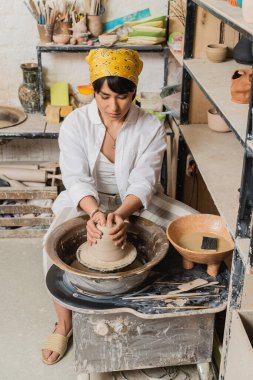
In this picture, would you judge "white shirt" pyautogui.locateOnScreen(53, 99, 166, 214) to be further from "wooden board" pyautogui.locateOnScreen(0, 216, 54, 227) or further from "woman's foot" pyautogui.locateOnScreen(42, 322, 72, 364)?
"wooden board" pyautogui.locateOnScreen(0, 216, 54, 227)

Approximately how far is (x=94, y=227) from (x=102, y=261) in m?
0.14

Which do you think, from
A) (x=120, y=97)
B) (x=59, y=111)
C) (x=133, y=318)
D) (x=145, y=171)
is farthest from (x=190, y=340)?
(x=59, y=111)

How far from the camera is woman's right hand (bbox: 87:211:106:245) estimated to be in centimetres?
213

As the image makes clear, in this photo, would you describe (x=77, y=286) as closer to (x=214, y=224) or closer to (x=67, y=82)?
(x=214, y=224)

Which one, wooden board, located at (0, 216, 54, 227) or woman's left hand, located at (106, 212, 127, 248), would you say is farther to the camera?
wooden board, located at (0, 216, 54, 227)

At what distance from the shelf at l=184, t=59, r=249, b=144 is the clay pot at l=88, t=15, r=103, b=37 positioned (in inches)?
35.2

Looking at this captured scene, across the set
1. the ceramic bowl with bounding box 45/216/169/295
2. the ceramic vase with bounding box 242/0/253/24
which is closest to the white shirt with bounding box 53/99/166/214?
the ceramic bowl with bounding box 45/216/169/295

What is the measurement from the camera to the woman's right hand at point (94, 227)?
2.13m

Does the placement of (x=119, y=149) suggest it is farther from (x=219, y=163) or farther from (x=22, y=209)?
(x=22, y=209)

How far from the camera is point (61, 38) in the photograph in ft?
11.5

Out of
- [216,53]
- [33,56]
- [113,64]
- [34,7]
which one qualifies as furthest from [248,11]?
[33,56]

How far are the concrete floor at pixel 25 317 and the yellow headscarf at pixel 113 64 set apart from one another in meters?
1.30

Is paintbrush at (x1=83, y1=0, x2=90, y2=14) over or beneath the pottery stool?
over

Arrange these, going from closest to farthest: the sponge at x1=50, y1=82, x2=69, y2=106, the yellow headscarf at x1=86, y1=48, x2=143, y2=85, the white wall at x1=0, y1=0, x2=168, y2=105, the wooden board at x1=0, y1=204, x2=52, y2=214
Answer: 1. the yellow headscarf at x1=86, y1=48, x2=143, y2=85
2. the wooden board at x1=0, y1=204, x2=52, y2=214
3. the white wall at x1=0, y1=0, x2=168, y2=105
4. the sponge at x1=50, y1=82, x2=69, y2=106
